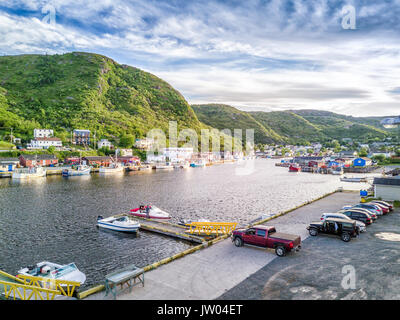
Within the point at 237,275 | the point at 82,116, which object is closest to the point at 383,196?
the point at 237,275

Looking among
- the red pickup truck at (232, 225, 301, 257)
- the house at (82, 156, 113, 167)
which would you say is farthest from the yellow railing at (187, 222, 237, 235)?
the house at (82, 156, 113, 167)

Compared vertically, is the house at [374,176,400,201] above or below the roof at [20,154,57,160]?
below

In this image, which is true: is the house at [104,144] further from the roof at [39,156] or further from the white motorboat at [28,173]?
the white motorboat at [28,173]

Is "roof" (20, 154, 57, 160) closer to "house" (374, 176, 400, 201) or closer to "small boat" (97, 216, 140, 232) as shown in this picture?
"small boat" (97, 216, 140, 232)

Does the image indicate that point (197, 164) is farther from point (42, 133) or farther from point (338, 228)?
point (338, 228)

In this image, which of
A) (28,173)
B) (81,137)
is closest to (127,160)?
(81,137)
